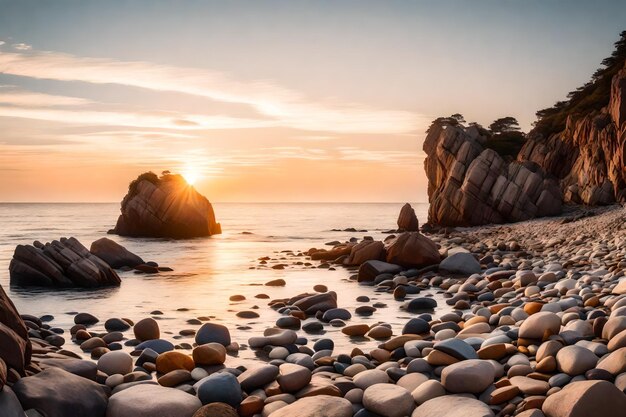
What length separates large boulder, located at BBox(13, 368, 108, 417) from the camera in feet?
17.7

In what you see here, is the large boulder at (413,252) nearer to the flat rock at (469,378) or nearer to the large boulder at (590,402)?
the flat rock at (469,378)

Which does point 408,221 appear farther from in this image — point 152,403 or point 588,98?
point 152,403

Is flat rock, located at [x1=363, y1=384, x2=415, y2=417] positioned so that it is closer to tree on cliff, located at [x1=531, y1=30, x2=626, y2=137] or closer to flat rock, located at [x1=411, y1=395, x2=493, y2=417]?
flat rock, located at [x1=411, y1=395, x2=493, y2=417]

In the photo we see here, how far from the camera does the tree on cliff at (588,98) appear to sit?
6284 centimetres

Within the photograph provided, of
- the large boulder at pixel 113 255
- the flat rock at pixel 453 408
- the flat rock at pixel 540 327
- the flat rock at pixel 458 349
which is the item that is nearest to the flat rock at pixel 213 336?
the flat rock at pixel 458 349

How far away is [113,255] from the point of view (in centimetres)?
2416

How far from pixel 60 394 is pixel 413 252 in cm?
1617

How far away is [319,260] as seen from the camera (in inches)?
1110

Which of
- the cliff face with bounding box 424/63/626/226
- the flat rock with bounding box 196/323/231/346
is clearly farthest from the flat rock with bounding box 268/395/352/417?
the cliff face with bounding box 424/63/626/226

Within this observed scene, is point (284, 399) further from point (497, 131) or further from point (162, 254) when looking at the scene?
point (497, 131)

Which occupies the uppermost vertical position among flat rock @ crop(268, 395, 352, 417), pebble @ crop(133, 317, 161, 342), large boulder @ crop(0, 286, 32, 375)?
large boulder @ crop(0, 286, 32, 375)

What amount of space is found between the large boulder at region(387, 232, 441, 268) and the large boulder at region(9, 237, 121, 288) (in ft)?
33.9

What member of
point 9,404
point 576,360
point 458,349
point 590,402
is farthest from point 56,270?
point 590,402

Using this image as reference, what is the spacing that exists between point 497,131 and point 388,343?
7533cm
